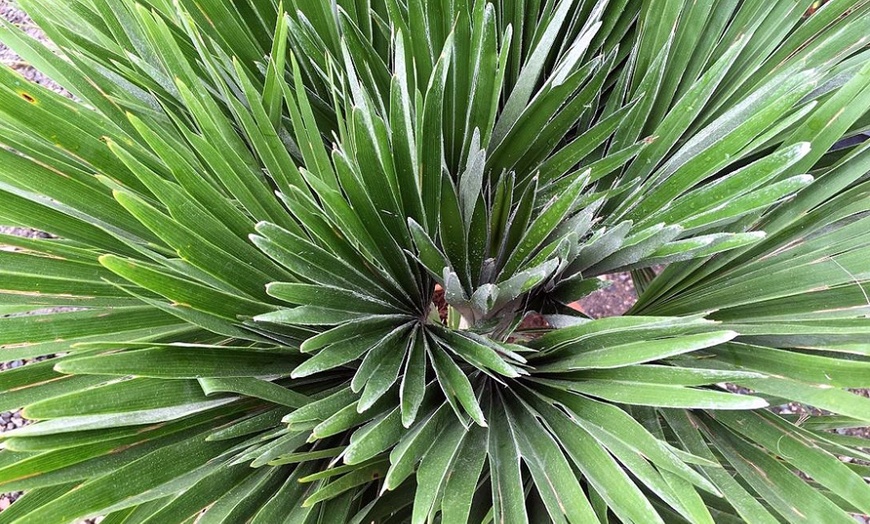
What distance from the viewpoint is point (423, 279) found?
1.82ft

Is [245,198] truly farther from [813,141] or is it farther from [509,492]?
[813,141]

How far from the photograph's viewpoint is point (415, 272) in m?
0.54

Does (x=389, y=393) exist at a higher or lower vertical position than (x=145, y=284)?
lower

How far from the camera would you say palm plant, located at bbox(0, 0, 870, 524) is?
1.32 ft

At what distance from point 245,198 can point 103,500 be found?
10.0 inches

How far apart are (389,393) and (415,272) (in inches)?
4.8

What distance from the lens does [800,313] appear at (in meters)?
0.48

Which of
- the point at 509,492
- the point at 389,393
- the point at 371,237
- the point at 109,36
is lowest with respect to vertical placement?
the point at 509,492

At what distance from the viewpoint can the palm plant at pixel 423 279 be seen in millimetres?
401

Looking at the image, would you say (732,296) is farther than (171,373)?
Yes

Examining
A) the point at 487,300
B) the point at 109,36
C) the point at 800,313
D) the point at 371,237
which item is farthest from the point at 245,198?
the point at 800,313

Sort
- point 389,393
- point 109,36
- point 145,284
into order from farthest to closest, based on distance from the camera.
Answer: point 109,36 → point 389,393 → point 145,284

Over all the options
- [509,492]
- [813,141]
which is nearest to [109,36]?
[509,492]

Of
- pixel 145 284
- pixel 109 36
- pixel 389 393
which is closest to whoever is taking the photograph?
pixel 145 284
